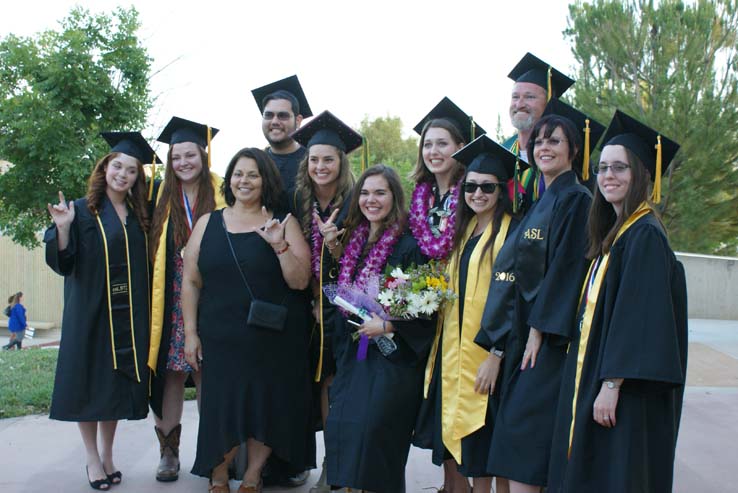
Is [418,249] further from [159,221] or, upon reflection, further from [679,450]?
[679,450]

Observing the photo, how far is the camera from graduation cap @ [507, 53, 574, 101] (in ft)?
16.1

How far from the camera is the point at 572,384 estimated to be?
10.8ft

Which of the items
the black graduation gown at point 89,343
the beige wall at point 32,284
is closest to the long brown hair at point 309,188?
the black graduation gown at point 89,343

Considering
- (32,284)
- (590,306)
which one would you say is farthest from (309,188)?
(32,284)

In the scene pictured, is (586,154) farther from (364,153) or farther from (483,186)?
(364,153)

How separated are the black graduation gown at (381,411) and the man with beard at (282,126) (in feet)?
4.68

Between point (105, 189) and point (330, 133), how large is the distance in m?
1.54

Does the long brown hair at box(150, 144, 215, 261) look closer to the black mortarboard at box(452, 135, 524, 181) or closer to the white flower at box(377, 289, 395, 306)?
the white flower at box(377, 289, 395, 306)

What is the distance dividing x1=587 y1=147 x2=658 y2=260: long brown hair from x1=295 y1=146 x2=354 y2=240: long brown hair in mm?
1768

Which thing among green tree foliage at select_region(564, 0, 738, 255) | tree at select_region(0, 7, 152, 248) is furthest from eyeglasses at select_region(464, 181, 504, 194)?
green tree foliage at select_region(564, 0, 738, 255)

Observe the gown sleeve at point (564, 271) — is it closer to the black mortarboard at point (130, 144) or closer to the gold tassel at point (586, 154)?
the gold tassel at point (586, 154)

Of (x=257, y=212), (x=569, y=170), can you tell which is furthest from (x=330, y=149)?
(x=569, y=170)

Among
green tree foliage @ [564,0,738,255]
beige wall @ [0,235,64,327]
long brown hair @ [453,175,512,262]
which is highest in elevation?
green tree foliage @ [564,0,738,255]

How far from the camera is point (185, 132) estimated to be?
4.95 metres
